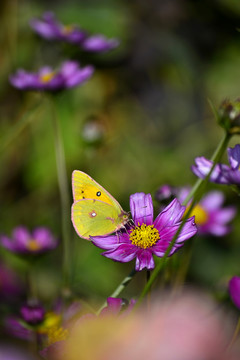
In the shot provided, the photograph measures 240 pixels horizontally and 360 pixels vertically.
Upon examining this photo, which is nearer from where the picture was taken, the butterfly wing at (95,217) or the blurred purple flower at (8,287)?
the butterfly wing at (95,217)

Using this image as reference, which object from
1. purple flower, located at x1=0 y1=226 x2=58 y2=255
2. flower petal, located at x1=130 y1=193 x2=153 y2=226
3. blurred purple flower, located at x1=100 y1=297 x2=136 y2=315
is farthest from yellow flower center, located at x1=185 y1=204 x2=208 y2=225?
blurred purple flower, located at x1=100 y1=297 x2=136 y2=315

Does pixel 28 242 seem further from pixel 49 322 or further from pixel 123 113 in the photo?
pixel 123 113

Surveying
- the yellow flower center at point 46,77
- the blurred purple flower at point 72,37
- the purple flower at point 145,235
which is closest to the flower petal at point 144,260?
the purple flower at point 145,235

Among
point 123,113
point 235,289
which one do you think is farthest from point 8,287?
point 123,113

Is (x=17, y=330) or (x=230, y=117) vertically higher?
(x=230, y=117)

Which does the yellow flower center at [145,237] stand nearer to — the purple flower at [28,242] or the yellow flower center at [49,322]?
the yellow flower center at [49,322]

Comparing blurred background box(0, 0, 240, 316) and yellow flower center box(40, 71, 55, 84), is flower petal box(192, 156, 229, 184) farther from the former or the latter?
blurred background box(0, 0, 240, 316)

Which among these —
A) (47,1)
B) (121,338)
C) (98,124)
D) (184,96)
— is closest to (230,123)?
(121,338)
